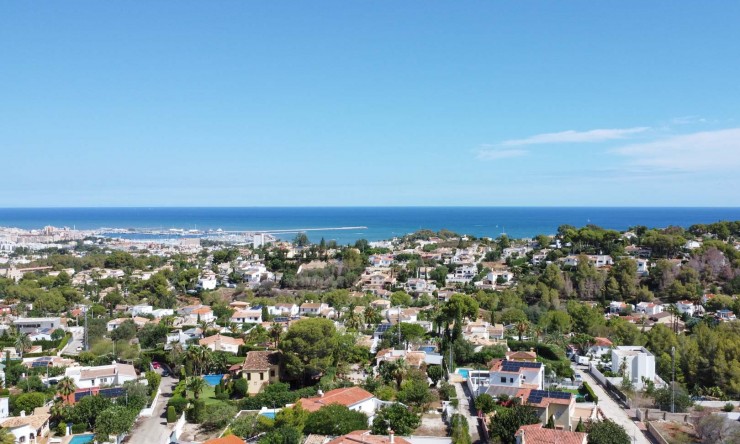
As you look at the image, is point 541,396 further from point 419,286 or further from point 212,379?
point 419,286

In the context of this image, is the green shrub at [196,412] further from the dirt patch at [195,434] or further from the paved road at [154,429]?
the paved road at [154,429]

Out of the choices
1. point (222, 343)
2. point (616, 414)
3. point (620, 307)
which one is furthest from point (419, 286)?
point (616, 414)

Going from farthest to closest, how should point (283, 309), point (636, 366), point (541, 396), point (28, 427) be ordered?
point (283, 309) → point (636, 366) → point (541, 396) → point (28, 427)

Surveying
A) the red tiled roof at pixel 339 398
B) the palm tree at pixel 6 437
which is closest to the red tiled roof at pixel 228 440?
the red tiled roof at pixel 339 398

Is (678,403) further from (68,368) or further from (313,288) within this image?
(313,288)

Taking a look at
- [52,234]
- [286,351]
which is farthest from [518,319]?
[52,234]

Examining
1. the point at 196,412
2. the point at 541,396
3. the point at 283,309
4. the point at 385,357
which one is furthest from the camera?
the point at 283,309

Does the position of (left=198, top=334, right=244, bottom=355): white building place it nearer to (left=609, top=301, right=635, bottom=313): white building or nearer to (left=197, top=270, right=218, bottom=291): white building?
(left=197, top=270, right=218, bottom=291): white building
